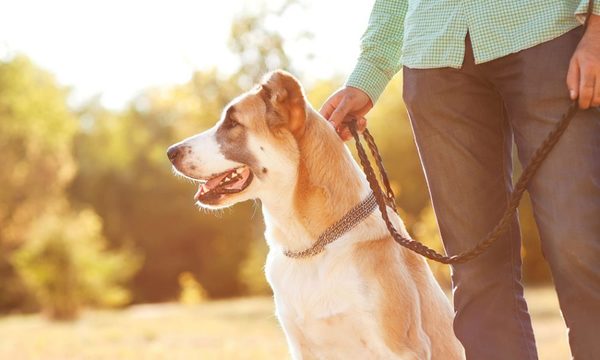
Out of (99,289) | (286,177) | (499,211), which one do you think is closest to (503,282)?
(499,211)

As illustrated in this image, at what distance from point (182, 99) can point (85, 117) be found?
18.0 m

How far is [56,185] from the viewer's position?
30.0 meters

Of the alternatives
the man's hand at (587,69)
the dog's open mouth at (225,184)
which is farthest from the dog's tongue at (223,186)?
the man's hand at (587,69)

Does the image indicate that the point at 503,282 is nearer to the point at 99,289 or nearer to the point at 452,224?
the point at 452,224

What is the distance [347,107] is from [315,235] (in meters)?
0.55

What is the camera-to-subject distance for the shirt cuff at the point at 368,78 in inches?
137

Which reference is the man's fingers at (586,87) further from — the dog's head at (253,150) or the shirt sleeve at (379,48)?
the dog's head at (253,150)

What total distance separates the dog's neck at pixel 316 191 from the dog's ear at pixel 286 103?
40 millimetres

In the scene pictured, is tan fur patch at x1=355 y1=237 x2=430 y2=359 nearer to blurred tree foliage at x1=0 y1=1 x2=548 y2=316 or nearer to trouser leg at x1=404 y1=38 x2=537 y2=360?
trouser leg at x1=404 y1=38 x2=537 y2=360

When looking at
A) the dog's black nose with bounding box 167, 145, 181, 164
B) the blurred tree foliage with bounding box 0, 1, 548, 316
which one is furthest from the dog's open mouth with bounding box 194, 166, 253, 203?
the blurred tree foliage with bounding box 0, 1, 548, 316

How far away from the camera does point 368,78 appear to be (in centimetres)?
348

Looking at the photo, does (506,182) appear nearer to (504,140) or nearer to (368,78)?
(504,140)

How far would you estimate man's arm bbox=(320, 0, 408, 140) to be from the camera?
11.2ft

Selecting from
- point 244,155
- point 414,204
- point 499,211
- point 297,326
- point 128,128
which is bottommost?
point 414,204
